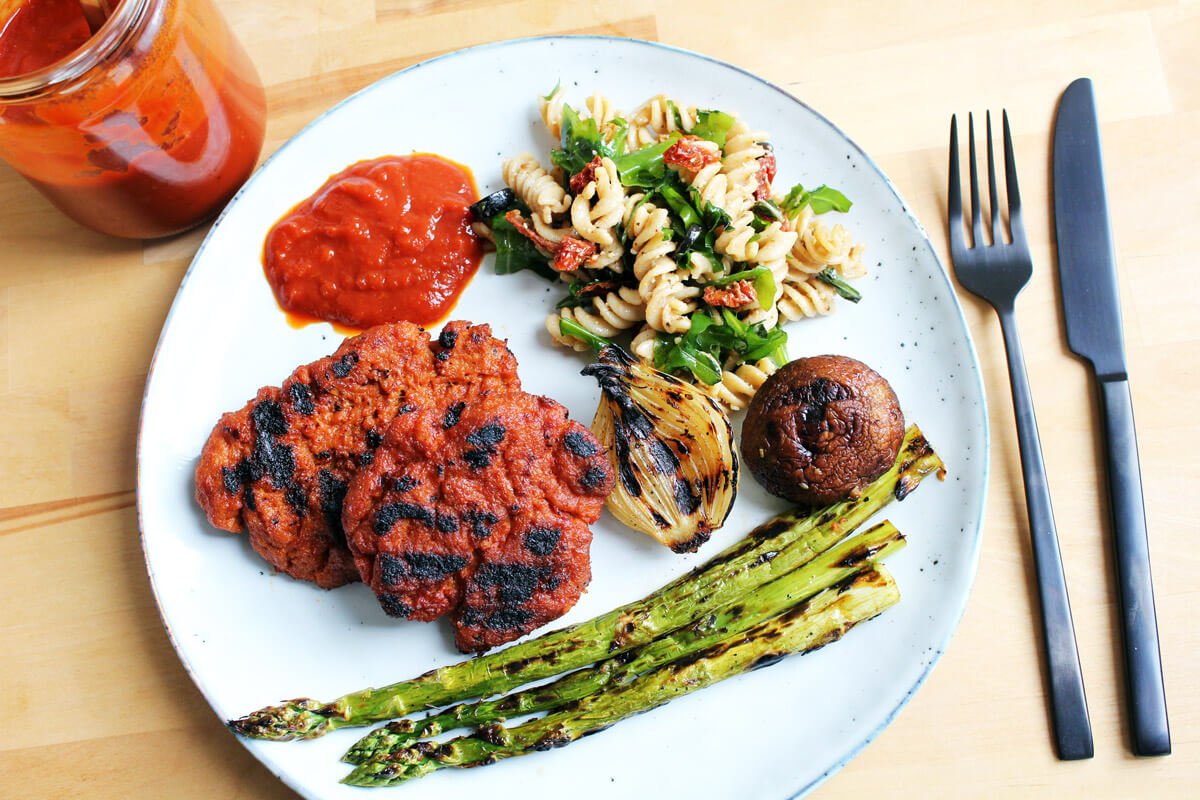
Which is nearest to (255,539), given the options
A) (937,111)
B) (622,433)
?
(622,433)

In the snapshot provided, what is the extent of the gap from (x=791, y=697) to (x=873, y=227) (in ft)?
6.57

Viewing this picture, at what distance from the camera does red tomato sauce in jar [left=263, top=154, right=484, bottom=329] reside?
357 centimetres

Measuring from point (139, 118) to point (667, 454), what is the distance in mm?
2448

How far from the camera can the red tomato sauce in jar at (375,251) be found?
141 inches

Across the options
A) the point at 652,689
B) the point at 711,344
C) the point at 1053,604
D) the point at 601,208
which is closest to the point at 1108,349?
the point at 1053,604

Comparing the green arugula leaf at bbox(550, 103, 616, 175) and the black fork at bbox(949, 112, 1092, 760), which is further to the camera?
the green arugula leaf at bbox(550, 103, 616, 175)

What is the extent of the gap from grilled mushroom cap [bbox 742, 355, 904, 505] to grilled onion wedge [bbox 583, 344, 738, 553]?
6.9 inches

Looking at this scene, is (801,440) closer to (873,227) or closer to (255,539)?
(873,227)

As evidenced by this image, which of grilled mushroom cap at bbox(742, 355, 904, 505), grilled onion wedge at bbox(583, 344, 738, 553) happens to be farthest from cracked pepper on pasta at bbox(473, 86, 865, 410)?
grilled mushroom cap at bbox(742, 355, 904, 505)

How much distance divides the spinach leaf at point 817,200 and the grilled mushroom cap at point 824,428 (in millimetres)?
729

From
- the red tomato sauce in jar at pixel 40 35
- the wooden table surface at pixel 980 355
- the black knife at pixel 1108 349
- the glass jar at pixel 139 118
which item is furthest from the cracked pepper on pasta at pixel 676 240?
the red tomato sauce in jar at pixel 40 35

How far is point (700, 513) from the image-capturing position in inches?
130

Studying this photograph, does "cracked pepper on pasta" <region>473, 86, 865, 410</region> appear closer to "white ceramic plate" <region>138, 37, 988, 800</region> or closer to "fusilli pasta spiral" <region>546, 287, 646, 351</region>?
"fusilli pasta spiral" <region>546, 287, 646, 351</region>

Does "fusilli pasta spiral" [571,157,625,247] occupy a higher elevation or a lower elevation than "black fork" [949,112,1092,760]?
higher
